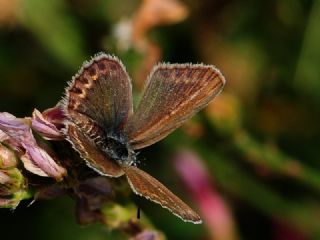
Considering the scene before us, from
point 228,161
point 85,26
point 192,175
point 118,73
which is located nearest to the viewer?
point 118,73

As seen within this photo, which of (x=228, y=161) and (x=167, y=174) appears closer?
(x=228, y=161)

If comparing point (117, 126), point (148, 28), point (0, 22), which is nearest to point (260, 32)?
point (148, 28)

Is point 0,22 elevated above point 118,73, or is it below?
above

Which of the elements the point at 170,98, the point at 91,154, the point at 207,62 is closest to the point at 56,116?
the point at 91,154

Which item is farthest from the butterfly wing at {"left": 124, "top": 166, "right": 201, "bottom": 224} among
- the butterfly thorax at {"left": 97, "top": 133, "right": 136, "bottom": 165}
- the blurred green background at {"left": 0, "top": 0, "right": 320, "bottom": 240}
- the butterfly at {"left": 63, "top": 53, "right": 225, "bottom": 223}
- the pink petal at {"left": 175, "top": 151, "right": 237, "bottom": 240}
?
the pink petal at {"left": 175, "top": 151, "right": 237, "bottom": 240}

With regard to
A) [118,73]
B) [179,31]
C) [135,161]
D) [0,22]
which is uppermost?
[179,31]

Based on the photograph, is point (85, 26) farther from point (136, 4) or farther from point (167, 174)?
point (167, 174)

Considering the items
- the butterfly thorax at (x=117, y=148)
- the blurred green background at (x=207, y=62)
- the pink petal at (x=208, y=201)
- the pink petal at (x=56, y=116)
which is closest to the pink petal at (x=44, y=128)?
the pink petal at (x=56, y=116)
